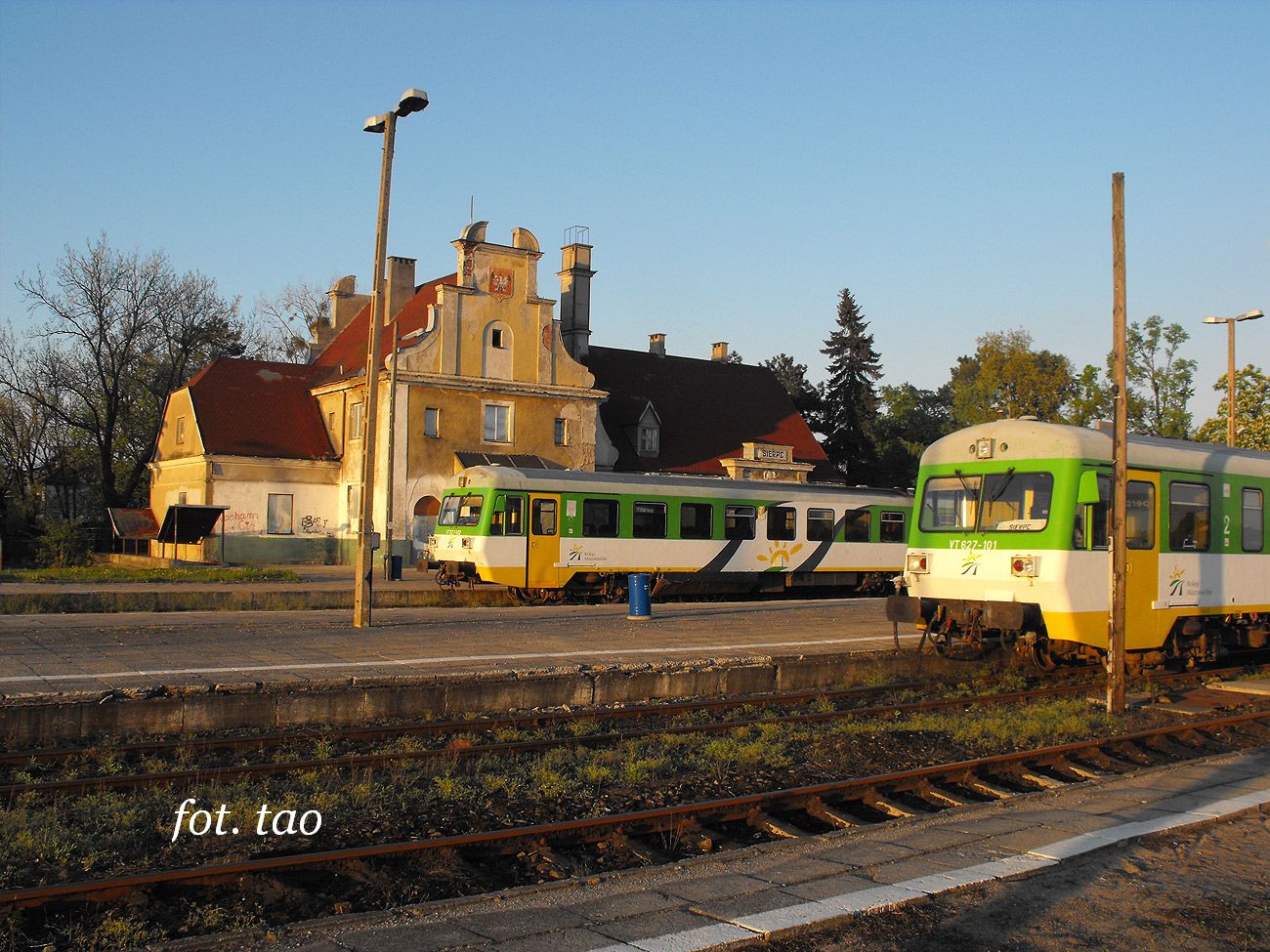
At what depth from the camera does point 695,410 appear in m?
52.1

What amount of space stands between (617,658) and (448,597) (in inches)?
468

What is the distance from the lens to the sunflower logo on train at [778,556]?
30.0 m

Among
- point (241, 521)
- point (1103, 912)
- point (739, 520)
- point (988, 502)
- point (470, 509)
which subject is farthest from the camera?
point (241, 521)

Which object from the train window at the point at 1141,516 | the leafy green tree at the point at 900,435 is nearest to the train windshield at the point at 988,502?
the train window at the point at 1141,516

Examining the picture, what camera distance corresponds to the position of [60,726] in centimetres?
1116

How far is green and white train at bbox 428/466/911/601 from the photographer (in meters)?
26.5

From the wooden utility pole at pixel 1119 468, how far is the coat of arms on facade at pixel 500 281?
103ft

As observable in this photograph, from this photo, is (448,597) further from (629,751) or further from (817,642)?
(629,751)

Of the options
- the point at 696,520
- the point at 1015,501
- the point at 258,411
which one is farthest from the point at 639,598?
the point at 258,411

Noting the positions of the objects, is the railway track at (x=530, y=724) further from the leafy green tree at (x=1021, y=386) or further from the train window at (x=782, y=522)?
the leafy green tree at (x=1021, y=386)

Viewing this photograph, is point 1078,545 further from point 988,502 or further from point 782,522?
point 782,522

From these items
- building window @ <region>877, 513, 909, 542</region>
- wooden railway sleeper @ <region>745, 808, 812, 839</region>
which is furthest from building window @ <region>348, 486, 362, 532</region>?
wooden railway sleeper @ <region>745, 808, 812, 839</region>

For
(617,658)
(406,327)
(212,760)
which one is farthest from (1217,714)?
(406,327)

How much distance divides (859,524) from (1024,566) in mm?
17010
